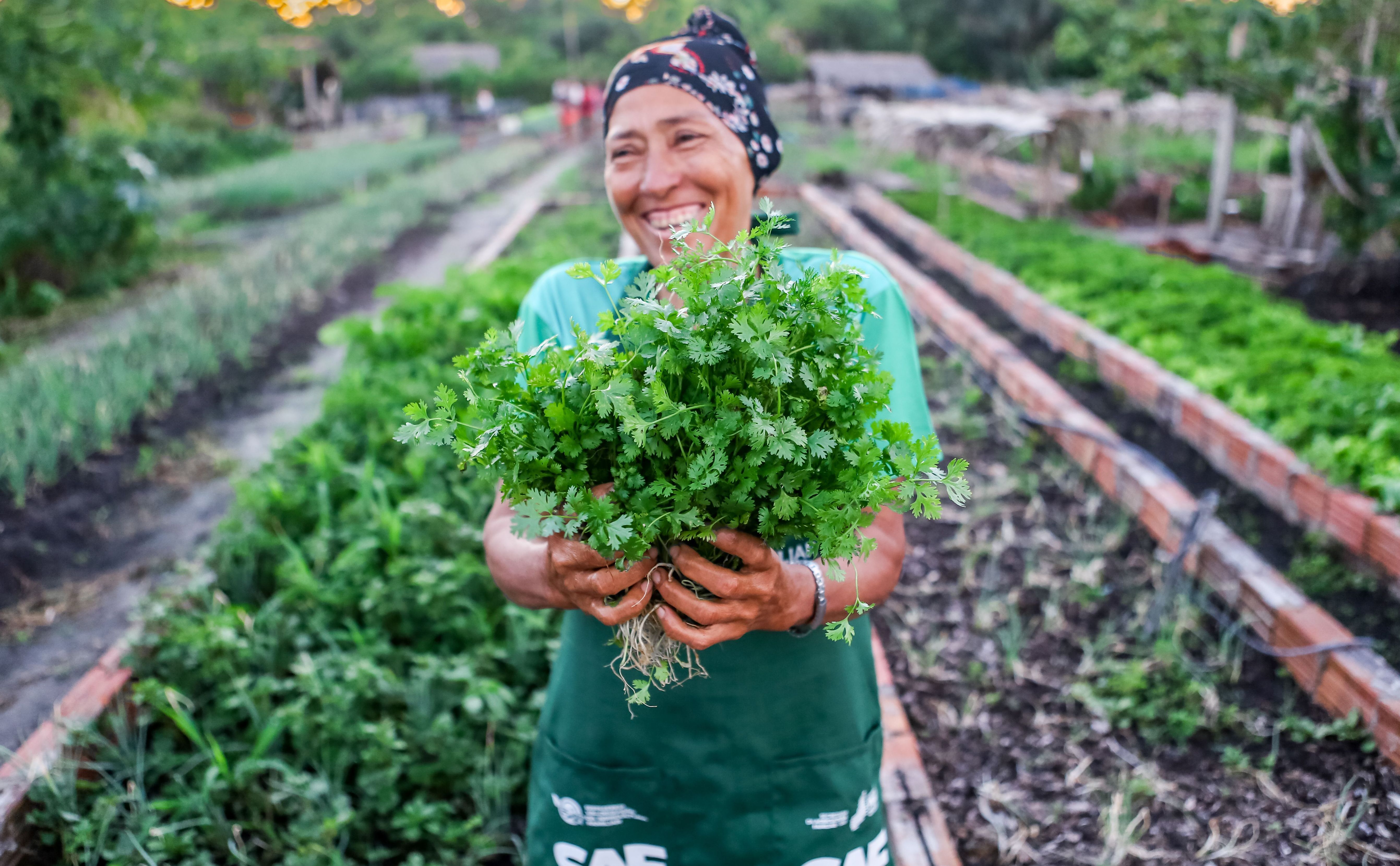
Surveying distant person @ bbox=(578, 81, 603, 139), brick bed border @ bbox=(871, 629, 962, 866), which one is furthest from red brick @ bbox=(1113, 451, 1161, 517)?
distant person @ bbox=(578, 81, 603, 139)

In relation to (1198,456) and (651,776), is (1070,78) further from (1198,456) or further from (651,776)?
(651,776)

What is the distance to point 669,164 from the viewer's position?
4.93 feet

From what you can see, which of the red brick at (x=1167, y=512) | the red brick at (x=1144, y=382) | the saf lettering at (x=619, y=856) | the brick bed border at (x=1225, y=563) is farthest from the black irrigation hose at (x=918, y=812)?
the red brick at (x=1144, y=382)

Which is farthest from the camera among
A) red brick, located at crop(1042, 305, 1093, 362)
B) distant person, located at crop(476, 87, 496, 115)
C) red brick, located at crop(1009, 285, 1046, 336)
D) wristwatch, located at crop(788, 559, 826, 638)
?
distant person, located at crop(476, 87, 496, 115)

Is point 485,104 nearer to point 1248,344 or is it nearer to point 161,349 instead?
point 161,349

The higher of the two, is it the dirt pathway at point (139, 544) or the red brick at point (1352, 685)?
the red brick at point (1352, 685)

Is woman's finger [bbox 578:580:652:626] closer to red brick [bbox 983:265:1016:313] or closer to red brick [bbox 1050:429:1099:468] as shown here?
red brick [bbox 1050:429:1099:468]

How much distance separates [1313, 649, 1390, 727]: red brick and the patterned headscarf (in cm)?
224

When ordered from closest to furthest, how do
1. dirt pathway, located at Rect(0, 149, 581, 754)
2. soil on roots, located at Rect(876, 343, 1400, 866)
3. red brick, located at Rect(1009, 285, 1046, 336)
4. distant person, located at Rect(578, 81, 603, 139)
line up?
soil on roots, located at Rect(876, 343, 1400, 866)
dirt pathway, located at Rect(0, 149, 581, 754)
red brick, located at Rect(1009, 285, 1046, 336)
distant person, located at Rect(578, 81, 603, 139)

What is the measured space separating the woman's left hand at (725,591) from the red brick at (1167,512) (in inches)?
104

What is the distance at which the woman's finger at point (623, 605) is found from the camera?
46.2 inches

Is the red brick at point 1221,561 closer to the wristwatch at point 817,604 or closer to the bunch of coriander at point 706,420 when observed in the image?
the wristwatch at point 817,604

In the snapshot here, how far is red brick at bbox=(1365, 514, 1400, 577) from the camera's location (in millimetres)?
2924

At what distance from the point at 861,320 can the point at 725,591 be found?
454 millimetres
